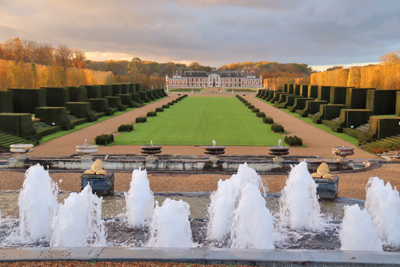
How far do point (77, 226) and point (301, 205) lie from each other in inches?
197

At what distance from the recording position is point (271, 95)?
71.8 m

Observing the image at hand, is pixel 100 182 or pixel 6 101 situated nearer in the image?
pixel 100 182

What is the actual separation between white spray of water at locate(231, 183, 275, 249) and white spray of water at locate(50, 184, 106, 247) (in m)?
2.62

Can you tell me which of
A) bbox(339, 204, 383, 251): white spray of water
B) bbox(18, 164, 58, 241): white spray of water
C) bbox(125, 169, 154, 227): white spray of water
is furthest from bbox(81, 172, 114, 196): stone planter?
bbox(339, 204, 383, 251): white spray of water

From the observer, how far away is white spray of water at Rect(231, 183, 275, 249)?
7676 mm

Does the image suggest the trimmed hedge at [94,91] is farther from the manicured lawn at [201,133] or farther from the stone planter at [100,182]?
the stone planter at [100,182]

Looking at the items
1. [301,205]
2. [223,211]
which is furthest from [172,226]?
[301,205]

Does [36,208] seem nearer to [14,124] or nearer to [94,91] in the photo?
[14,124]

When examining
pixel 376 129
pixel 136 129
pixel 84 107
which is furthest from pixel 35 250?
pixel 84 107

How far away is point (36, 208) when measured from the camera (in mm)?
8898

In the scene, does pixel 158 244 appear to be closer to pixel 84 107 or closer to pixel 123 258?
pixel 123 258

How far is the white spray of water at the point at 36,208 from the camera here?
28.0 ft

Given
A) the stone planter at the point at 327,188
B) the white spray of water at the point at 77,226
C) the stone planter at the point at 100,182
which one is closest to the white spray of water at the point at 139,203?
the white spray of water at the point at 77,226

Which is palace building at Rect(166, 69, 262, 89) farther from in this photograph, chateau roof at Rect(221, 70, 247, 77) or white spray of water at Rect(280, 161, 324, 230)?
white spray of water at Rect(280, 161, 324, 230)
